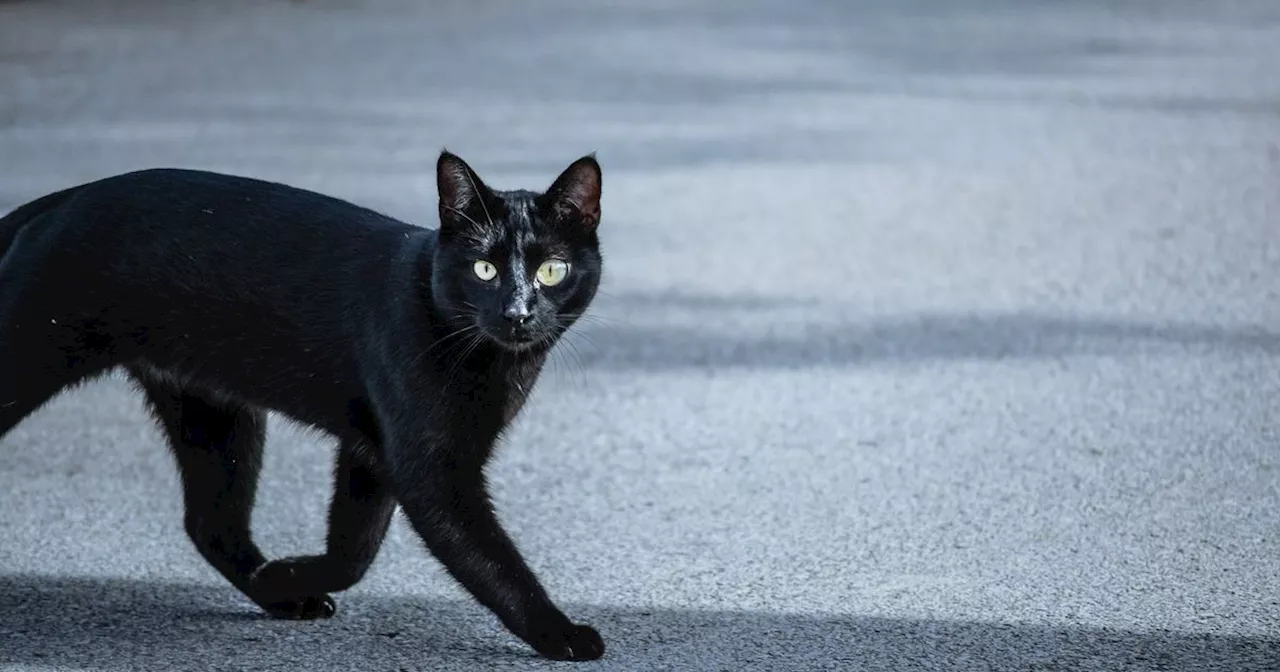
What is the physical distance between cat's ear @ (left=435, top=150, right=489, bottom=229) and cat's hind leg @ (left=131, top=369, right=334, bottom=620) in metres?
0.63

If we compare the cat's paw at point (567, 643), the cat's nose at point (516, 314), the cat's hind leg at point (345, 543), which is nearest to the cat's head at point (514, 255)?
the cat's nose at point (516, 314)

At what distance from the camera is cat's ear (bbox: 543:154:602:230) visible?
3.93 metres

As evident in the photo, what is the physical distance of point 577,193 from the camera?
3963mm

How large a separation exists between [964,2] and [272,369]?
13.1 meters

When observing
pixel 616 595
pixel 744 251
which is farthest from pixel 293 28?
pixel 616 595

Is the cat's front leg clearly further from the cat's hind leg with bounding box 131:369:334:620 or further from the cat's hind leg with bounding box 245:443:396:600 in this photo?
the cat's hind leg with bounding box 131:369:334:620

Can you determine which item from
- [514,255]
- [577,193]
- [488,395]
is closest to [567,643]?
[488,395]

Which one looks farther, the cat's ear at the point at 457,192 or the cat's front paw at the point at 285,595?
the cat's front paw at the point at 285,595

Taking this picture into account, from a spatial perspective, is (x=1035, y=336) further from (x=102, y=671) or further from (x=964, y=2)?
(x=964, y=2)

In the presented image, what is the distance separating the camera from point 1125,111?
11094 millimetres

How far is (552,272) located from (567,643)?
2.25ft

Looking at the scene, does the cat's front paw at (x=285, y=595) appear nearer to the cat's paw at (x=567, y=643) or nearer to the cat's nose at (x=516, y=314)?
the cat's paw at (x=567, y=643)

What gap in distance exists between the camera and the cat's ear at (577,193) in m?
3.93

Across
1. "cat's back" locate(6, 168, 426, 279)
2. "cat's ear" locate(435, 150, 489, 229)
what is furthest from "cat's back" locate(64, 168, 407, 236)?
"cat's ear" locate(435, 150, 489, 229)
